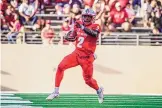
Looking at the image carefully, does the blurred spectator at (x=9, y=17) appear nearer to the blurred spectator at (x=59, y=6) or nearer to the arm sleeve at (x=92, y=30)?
the blurred spectator at (x=59, y=6)

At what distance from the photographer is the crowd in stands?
37.0 feet

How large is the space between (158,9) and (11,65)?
220 centimetres

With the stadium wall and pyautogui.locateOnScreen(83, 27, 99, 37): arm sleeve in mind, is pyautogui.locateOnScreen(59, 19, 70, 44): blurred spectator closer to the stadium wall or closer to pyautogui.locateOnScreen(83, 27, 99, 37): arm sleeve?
the stadium wall

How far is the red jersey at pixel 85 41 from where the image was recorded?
31.5 feet

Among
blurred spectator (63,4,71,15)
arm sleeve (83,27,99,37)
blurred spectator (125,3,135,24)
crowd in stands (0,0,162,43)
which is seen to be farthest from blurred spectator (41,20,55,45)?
arm sleeve (83,27,99,37)

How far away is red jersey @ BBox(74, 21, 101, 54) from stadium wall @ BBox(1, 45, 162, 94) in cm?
93

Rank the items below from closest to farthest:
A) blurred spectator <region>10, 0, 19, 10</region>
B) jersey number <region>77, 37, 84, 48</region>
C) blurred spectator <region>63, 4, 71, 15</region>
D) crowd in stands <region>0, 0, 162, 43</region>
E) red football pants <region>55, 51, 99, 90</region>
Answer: jersey number <region>77, 37, 84, 48</region>, red football pants <region>55, 51, 99, 90</region>, crowd in stands <region>0, 0, 162, 43</region>, blurred spectator <region>63, 4, 71, 15</region>, blurred spectator <region>10, 0, 19, 10</region>

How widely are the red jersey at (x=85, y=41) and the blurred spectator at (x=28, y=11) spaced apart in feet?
6.55

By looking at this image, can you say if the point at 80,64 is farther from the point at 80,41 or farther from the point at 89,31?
the point at 89,31

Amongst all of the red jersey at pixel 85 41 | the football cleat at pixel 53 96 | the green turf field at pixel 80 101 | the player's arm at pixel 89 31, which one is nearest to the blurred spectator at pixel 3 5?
the green turf field at pixel 80 101

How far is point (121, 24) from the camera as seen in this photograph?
1137 centimetres

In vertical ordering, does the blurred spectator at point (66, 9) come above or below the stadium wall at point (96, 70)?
above

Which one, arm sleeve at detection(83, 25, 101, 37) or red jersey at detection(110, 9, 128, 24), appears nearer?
arm sleeve at detection(83, 25, 101, 37)

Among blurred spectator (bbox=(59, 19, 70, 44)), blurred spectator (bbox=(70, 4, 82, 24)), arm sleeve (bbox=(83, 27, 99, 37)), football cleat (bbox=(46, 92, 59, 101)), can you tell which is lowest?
football cleat (bbox=(46, 92, 59, 101))
